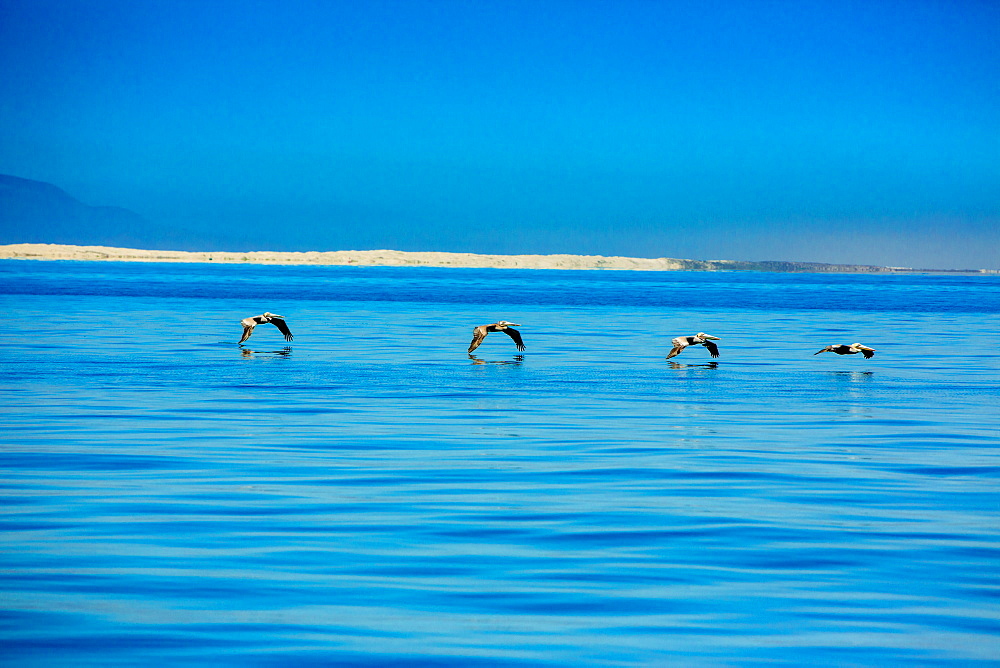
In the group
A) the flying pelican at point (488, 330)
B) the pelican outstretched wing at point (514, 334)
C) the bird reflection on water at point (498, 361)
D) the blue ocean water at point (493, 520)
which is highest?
the pelican outstretched wing at point (514, 334)

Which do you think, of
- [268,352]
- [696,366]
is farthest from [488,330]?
[268,352]

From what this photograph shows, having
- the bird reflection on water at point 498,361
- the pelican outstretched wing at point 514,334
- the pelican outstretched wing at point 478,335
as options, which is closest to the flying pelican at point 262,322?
the pelican outstretched wing at point 478,335

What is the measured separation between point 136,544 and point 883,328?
5616 centimetres

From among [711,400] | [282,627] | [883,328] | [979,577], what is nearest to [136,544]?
[282,627]

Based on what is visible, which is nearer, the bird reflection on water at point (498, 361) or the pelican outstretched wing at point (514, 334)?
the bird reflection on water at point (498, 361)

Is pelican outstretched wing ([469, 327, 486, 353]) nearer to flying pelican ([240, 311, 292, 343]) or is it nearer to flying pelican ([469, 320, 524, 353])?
flying pelican ([469, 320, 524, 353])

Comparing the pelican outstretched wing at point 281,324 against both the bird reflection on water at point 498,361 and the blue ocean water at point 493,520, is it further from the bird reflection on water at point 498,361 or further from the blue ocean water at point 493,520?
the blue ocean water at point 493,520

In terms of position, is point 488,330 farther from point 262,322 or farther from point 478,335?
point 262,322

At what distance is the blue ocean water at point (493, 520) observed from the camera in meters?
8.73

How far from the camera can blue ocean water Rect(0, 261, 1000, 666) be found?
873 centimetres

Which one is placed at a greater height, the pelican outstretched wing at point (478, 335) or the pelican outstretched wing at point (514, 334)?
the pelican outstretched wing at point (514, 334)

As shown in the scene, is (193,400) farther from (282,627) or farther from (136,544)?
(282,627)

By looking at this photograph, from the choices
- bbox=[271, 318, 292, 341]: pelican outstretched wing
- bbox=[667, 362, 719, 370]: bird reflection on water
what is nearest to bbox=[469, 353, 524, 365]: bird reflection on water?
bbox=[667, 362, 719, 370]: bird reflection on water

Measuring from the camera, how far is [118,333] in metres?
47.2
